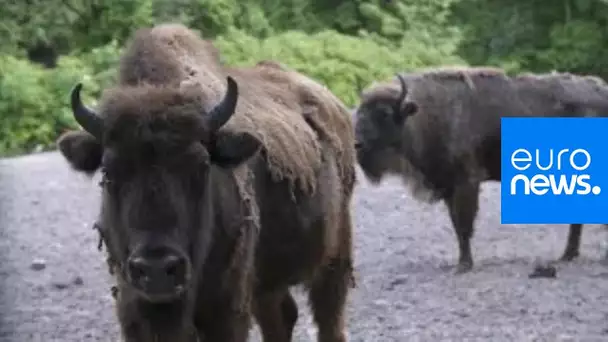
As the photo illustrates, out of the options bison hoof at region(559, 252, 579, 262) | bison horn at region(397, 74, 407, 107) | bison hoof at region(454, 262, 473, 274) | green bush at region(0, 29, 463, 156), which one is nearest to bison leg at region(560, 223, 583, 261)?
bison hoof at region(559, 252, 579, 262)

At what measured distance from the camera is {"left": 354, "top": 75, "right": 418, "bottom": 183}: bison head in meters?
10.5

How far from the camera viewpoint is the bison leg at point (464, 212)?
32.5 ft

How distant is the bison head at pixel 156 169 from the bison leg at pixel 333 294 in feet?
6.72

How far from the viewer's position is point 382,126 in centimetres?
1062

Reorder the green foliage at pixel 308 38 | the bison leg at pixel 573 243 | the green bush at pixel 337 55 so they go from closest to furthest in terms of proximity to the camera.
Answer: the bison leg at pixel 573 243, the green foliage at pixel 308 38, the green bush at pixel 337 55

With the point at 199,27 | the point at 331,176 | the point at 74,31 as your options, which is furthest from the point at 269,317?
the point at 199,27

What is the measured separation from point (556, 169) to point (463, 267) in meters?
1.10

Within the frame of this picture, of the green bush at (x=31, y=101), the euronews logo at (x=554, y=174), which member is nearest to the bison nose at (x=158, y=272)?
the euronews logo at (x=554, y=174)

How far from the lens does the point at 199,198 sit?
4.57m

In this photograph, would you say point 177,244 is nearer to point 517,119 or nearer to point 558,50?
point 517,119

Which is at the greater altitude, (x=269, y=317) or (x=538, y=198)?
(x=269, y=317)

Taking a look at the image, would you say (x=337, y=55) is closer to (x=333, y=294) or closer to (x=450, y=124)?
(x=450, y=124)

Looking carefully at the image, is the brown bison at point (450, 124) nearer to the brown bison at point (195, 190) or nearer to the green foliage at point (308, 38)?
the green foliage at point (308, 38)

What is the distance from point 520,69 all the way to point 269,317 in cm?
1394
